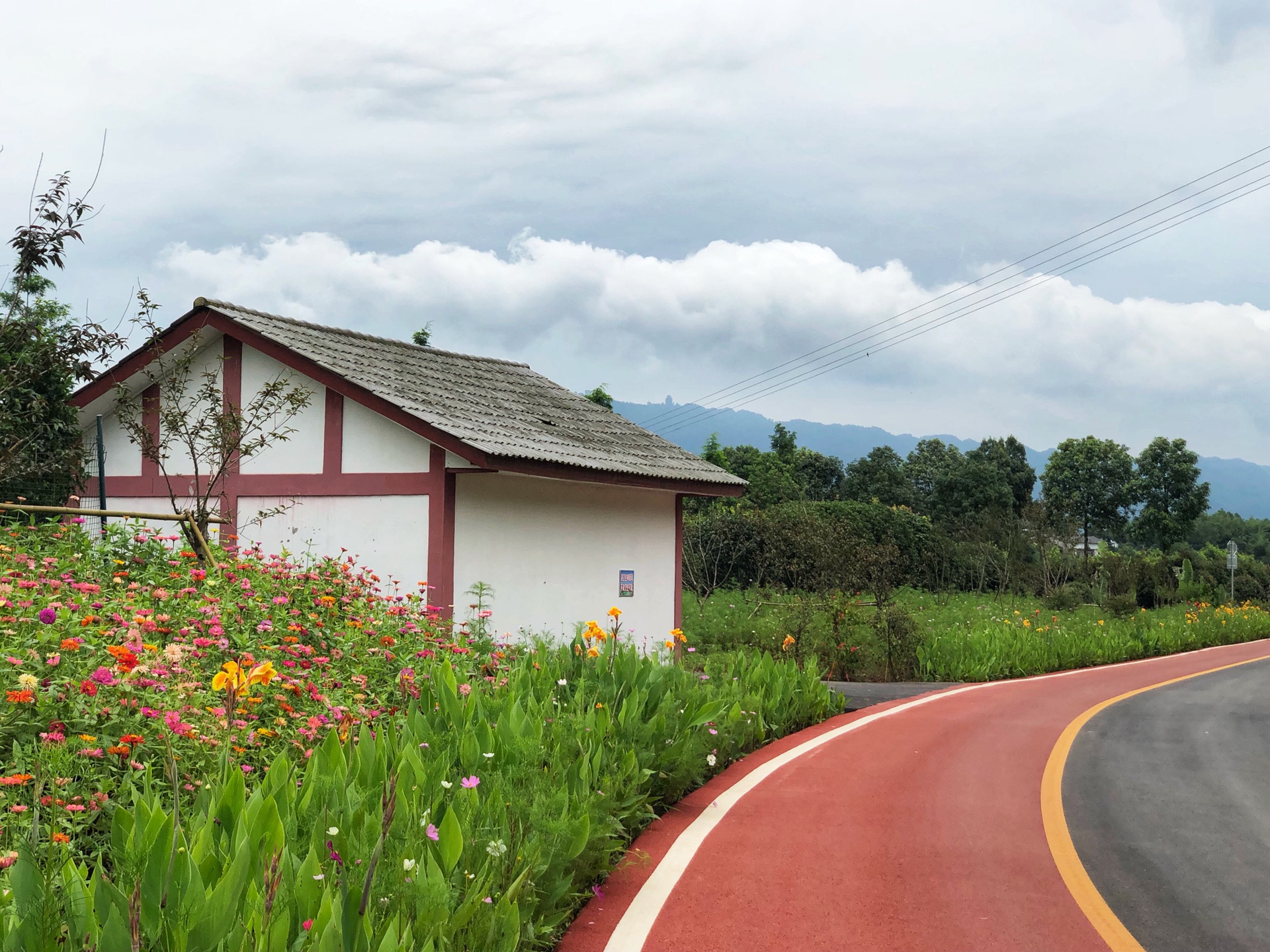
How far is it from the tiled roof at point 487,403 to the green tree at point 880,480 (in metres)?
56.3

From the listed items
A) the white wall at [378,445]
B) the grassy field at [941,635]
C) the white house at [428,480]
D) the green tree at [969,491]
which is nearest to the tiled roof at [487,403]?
the white house at [428,480]

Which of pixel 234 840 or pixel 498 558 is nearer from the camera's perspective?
pixel 234 840

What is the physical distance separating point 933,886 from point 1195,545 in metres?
111

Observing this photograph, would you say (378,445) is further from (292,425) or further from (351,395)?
(292,425)

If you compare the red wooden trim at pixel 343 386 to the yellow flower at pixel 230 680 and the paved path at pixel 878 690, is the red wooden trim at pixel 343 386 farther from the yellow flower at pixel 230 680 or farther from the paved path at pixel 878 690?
the yellow flower at pixel 230 680

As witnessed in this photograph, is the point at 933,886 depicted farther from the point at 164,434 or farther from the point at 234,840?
the point at 164,434

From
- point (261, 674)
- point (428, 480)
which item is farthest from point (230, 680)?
point (428, 480)

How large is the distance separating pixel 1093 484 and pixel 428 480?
221 feet

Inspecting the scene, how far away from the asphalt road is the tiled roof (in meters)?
7.00

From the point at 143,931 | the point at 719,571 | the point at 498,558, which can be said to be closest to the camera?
the point at 143,931

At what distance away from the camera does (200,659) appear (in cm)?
659

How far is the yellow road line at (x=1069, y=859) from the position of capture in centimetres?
525

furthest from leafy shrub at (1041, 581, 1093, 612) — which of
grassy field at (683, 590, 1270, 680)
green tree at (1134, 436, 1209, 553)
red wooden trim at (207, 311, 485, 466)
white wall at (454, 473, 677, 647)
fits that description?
green tree at (1134, 436, 1209, 553)

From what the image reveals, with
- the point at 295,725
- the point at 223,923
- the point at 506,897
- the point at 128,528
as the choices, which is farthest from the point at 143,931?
the point at 128,528
